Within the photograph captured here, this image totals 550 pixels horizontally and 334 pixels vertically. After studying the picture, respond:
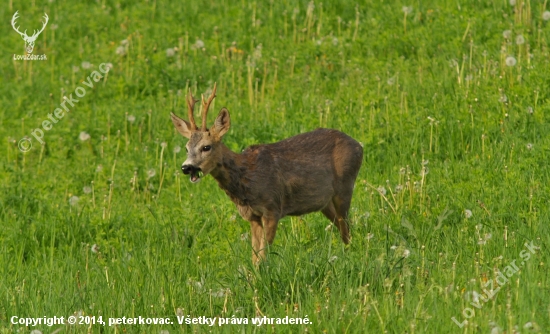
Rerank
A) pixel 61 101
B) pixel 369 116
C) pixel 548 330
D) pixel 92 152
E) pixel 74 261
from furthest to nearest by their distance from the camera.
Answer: pixel 61 101 < pixel 92 152 < pixel 369 116 < pixel 74 261 < pixel 548 330

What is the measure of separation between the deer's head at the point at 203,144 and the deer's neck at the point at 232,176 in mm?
94

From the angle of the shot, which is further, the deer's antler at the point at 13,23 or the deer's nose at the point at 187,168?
the deer's antler at the point at 13,23

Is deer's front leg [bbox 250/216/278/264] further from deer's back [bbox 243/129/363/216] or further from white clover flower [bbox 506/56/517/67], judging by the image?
white clover flower [bbox 506/56/517/67]

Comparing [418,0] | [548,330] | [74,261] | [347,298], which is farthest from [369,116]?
[548,330]

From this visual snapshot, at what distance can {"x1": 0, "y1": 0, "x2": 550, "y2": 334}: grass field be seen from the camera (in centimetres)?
700

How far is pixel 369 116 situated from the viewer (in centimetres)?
1127

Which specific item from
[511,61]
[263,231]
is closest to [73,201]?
[263,231]

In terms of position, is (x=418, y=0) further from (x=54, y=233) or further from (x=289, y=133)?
(x=54, y=233)

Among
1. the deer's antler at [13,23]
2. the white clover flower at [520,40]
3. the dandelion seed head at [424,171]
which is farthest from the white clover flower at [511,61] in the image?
the deer's antler at [13,23]

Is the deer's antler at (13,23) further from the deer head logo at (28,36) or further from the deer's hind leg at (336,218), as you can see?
the deer's hind leg at (336,218)

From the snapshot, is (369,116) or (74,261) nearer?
(74,261)

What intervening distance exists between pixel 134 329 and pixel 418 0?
324 inches

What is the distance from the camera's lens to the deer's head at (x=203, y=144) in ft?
26.8

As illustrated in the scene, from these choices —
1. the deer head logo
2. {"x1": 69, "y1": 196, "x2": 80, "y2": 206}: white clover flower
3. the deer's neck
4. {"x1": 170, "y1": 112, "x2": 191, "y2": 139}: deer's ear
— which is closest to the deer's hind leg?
the deer's neck
